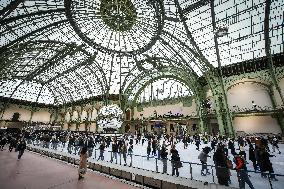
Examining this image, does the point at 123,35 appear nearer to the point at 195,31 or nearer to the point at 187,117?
the point at 195,31

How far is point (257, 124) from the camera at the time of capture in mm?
26719

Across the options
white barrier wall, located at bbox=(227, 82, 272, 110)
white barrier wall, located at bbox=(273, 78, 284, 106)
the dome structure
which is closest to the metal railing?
the dome structure

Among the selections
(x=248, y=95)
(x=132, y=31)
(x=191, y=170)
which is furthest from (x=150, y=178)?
(x=248, y=95)

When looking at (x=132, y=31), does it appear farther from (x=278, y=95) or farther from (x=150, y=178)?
(x=278, y=95)

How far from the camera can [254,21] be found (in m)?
20.5

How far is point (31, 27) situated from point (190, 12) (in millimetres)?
19173

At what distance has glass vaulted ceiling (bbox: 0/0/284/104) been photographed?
63.5ft

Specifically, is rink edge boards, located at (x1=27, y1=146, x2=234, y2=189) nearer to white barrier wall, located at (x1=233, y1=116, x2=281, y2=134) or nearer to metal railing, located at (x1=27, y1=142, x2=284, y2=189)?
metal railing, located at (x1=27, y1=142, x2=284, y2=189)

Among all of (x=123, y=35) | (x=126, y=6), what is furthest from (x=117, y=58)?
(x=126, y=6)

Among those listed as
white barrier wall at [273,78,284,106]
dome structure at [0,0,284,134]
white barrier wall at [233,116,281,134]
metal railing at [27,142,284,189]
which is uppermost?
dome structure at [0,0,284,134]

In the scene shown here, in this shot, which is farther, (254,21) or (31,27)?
(31,27)

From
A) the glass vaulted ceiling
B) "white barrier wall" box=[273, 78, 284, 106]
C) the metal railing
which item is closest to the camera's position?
the metal railing

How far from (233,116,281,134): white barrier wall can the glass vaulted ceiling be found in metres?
8.93

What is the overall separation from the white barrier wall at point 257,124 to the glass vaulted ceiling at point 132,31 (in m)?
8.93
